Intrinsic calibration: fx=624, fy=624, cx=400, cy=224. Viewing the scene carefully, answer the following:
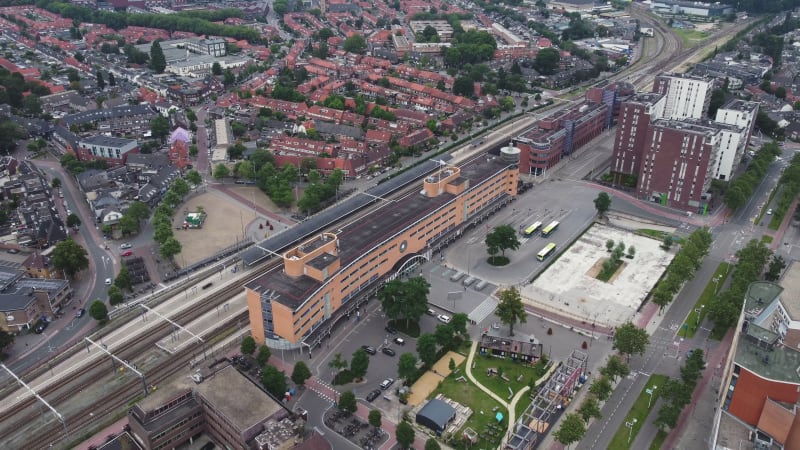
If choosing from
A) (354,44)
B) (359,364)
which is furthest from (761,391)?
(354,44)

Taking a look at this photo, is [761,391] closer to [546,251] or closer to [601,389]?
[601,389]

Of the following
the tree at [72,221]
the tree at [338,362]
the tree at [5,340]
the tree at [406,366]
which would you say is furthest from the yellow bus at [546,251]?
the tree at [72,221]

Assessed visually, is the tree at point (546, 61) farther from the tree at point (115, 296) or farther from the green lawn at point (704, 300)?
the tree at point (115, 296)

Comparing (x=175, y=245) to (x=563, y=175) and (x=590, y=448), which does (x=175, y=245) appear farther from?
(x=563, y=175)

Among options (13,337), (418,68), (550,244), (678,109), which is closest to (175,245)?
(13,337)

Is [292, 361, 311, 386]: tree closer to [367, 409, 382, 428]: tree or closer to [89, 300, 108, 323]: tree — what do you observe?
[367, 409, 382, 428]: tree

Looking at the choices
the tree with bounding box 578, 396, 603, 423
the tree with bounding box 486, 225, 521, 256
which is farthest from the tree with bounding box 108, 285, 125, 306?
the tree with bounding box 578, 396, 603, 423
